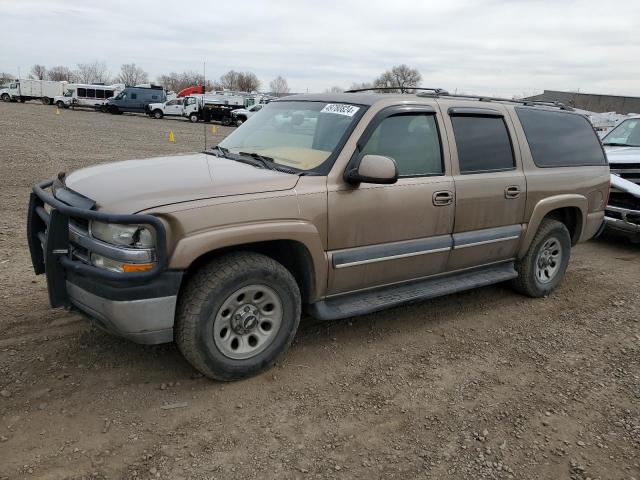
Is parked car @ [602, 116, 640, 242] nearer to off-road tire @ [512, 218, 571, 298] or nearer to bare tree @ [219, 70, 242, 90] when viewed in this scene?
off-road tire @ [512, 218, 571, 298]

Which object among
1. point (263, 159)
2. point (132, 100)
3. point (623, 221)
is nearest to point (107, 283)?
point (263, 159)

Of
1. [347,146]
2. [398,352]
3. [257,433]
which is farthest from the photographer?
[398,352]

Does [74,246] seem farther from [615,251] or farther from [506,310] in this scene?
[615,251]

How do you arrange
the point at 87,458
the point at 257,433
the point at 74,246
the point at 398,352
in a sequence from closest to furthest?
the point at 87,458
the point at 257,433
the point at 74,246
the point at 398,352

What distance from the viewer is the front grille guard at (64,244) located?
2871 millimetres

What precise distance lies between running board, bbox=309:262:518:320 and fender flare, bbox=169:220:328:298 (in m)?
0.17

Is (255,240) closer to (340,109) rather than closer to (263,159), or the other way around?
(263,159)

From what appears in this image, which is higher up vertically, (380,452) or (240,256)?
(240,256)

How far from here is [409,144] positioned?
4.05 metres

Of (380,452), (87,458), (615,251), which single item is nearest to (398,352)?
(380,452)

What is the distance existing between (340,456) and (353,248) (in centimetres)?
142

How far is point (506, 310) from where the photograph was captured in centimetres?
496

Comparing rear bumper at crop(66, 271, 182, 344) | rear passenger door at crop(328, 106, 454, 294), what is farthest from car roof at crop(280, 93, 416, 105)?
rear bumper at crop(66, 271, 182, 344)

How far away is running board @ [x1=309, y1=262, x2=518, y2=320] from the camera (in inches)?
148
